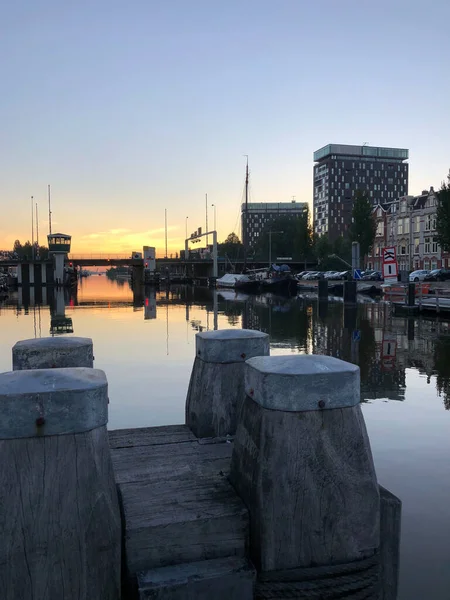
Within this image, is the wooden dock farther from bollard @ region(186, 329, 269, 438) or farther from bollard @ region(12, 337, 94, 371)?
bollard @ region(12, 337, 94, 371)

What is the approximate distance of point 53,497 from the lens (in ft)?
10.4

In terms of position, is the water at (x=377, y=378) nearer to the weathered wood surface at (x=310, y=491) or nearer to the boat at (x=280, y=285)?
the weathered wood surface at (x=310, y=491)

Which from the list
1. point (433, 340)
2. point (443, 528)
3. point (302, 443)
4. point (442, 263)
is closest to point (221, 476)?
point (302, 443)

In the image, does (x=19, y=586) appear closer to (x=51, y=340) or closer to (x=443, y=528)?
(x=51, y=340)

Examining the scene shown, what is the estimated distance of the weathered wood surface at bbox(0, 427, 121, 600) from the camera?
123 inches

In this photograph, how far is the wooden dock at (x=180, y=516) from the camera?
3586 millimetres

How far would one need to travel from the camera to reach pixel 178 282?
4830 inches

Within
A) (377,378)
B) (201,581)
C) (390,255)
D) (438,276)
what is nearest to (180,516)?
(201,581)

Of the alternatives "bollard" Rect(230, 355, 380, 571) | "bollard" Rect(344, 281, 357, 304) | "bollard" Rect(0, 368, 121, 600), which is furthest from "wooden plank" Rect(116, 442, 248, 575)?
"bollard" Rect(344, 281, 357, 304)

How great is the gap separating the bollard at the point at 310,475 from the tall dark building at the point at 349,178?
17700cm

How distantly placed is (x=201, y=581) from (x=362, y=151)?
192 meters

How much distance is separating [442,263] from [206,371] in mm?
81161

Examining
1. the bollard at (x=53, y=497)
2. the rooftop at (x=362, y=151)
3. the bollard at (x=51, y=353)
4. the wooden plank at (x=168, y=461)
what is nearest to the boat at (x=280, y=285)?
the bollard at (x=51, y=353)

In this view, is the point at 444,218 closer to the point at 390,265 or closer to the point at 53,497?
the point at 390,265
